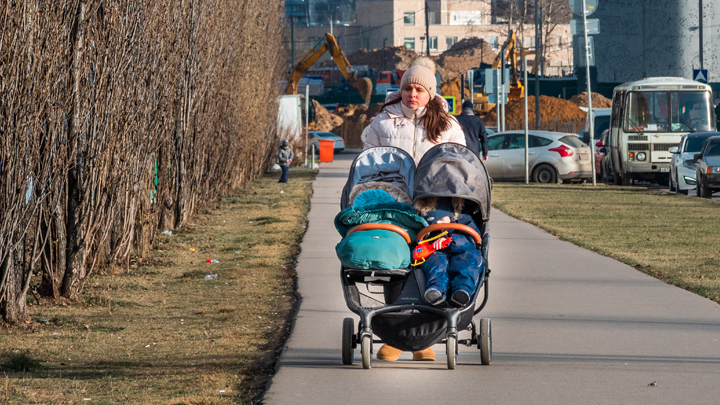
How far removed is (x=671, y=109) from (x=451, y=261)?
2271cm

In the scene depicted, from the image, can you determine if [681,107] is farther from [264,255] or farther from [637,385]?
[637,385]

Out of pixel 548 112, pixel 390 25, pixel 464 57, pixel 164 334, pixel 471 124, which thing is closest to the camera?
pixel 164 334

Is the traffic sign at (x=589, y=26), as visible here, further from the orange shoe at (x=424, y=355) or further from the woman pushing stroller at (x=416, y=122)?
the orange shoe at (x=424, y=355)

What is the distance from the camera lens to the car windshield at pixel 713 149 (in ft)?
69.4

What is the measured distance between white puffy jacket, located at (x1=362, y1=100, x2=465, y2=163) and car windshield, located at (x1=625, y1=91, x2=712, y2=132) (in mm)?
21051

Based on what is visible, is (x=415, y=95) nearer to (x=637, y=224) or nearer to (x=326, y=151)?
(x=637, y=224)

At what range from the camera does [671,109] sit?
26.8 m

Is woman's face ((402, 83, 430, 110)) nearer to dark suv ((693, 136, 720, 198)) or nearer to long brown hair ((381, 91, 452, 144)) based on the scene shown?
long brown hair ((381, 91, 452, 144))

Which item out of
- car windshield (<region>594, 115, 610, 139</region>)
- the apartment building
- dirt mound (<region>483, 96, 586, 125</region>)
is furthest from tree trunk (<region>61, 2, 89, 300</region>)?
the apartment building

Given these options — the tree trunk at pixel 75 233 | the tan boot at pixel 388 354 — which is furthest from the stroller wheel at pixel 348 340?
the tree trunk at pixel 75 233

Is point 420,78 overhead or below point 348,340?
overhead

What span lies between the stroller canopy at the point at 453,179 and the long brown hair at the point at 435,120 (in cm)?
44

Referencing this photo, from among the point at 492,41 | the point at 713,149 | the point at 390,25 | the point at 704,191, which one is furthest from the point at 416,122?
the point at 492,41

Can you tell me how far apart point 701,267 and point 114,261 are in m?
5.97
